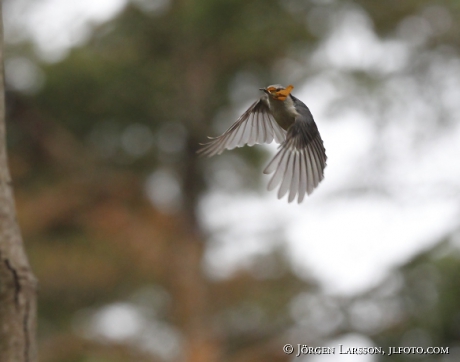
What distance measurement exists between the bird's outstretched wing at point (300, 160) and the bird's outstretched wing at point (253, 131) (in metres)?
0.11

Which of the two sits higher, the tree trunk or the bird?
the bird

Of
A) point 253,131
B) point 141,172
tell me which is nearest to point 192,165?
point 141,172

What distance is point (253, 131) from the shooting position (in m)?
1.65

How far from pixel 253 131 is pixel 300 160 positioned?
7.6 inches

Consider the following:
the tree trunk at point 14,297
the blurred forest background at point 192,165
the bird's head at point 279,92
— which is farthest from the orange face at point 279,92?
the blurred forest background at point 192,165

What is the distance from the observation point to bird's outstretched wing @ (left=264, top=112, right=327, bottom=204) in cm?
139

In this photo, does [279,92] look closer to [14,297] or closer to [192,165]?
[14,297]

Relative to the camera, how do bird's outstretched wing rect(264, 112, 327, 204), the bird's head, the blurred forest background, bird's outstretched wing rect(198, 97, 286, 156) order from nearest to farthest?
the bird's head < bird's outstretched wing rect(264, 112, 327, 204) < bird's outstretched wing rect(198, 97, 286, 156) < the blurred forest background

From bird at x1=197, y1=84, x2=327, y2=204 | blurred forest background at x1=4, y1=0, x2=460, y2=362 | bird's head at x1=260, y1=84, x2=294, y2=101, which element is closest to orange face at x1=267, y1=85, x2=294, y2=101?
bird's head at x1=260, y1=84, x2=294, y2=101

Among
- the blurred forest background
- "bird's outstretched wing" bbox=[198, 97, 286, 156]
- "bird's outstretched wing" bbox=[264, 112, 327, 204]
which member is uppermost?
the blurred forest background

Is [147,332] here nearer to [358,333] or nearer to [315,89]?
[358,333]

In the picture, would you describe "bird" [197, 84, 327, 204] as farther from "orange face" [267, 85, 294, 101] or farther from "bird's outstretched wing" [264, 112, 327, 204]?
"orange face" [267, 85, 294, 101]

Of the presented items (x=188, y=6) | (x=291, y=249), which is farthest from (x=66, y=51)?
(x=291, y=249)

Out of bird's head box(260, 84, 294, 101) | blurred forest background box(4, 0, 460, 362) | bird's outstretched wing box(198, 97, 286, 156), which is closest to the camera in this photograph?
bird's head box(260, 84, 294, 101)
